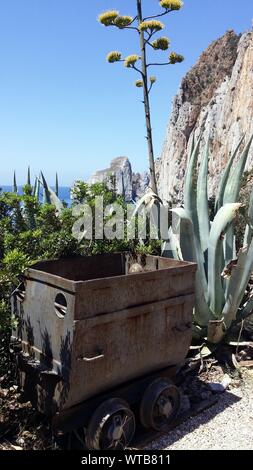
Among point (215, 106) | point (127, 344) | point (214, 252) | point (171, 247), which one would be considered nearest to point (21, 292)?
point (127, 344)

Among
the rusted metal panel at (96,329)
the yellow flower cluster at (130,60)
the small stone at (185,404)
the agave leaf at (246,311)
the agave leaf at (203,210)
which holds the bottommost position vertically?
the small stone at (185,404)

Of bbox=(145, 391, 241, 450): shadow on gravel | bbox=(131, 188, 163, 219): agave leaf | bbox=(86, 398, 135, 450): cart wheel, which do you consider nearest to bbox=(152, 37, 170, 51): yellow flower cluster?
Result: bbox=(131, 188, 163, 219): agave leaf

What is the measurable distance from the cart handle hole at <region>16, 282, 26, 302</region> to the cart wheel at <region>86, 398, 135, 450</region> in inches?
34.3

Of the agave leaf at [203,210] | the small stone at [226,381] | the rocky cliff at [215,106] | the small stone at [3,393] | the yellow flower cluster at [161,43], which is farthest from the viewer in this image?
the rocky cliff at [215,106]

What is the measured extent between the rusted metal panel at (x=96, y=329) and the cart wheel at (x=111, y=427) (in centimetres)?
12

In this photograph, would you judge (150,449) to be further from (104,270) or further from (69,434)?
(104,270)

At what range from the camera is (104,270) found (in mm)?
3658

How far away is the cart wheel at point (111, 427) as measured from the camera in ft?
8.62

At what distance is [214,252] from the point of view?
3.89m

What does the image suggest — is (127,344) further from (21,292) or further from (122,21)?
(122,21)

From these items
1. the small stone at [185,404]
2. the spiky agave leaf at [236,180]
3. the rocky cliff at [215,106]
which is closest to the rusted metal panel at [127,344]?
the small stone at [185,404]

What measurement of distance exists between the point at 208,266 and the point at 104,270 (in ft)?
3.41

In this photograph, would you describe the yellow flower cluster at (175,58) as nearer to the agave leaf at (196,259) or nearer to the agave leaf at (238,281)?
the agave leaf at (196,259)
